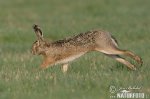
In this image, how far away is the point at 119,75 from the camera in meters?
10.9

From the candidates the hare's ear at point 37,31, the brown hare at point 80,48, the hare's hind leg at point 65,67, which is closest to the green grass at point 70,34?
the hare's hind leg at point 65,67

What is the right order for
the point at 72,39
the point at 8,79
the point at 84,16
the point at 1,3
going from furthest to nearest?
the point at 1,3
the point at 84,16
the point at 72,39
the point at 8,79

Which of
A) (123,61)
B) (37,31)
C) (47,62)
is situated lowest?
(47,62)

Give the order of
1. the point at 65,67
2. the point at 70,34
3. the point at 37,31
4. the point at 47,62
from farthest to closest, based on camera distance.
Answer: the point at 70,34, the point at 37,31, the point at 47,62, the point at 65,67

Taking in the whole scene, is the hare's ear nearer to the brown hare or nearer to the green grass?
the brown hare

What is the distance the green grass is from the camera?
9.84 meters

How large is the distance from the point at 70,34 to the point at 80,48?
6323 millimetres

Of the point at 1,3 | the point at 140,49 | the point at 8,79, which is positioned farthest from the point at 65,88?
the point at 1,3

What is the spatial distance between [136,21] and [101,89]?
12406mm

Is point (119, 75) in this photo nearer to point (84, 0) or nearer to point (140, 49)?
point (140, 49)

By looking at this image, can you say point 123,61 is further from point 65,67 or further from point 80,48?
point 65,67

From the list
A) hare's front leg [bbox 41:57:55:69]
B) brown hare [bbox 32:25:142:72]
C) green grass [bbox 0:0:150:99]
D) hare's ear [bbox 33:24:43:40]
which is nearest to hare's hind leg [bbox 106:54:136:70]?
brown hare [bbox 32:25:142:72]

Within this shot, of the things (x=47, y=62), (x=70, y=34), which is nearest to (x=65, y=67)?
(x=47, y=62)

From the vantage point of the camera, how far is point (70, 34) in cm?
1852
